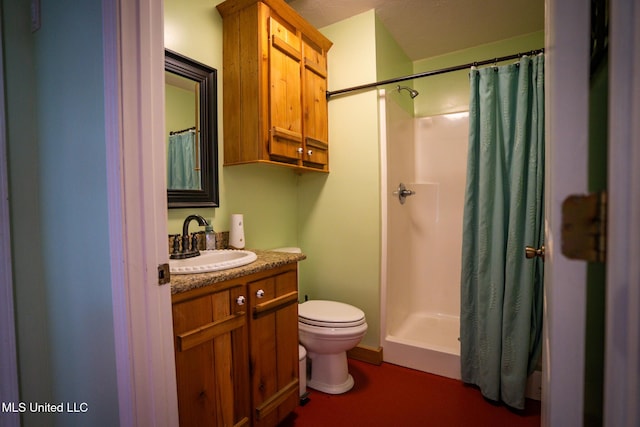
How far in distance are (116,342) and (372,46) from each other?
2.23 metres

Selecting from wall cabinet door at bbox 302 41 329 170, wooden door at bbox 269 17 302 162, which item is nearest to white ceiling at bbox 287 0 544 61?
wall cabinet door at bbox 302 41 329 170

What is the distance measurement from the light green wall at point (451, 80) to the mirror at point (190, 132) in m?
1.90

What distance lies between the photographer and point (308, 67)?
2.04 meters

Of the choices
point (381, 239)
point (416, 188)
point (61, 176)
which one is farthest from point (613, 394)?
point (416, 188)

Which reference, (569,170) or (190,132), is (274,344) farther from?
(569,170)

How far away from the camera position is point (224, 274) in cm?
117

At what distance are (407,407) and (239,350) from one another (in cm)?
106

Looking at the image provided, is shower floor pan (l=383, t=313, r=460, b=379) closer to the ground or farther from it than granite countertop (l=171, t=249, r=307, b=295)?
closer to the ground

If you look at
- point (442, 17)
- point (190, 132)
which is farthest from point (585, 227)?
point (442, 17)

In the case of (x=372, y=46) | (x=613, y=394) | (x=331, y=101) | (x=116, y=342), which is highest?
(x=372, y=46)

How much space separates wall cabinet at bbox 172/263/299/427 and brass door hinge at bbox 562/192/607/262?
1041 millimetres

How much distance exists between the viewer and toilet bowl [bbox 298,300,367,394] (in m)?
1.76

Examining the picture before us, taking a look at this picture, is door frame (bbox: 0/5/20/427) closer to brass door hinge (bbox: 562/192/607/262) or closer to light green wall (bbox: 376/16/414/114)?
brass door hinge (bbox: 562/192/607/262)

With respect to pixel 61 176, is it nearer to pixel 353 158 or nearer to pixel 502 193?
pixel 353 158
